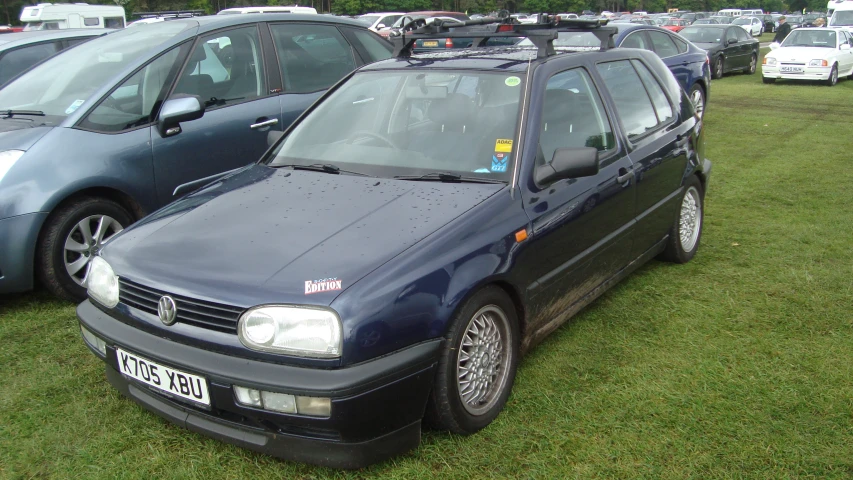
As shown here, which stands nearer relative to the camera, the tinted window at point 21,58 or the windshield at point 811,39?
the tinted window at point 21,58

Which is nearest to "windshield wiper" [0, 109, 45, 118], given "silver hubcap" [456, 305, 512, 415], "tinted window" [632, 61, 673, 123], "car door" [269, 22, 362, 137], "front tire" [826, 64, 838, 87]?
"car door" [269, 22, 362, 137]

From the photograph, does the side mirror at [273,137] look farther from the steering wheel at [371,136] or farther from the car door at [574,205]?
the car door at [574,205]

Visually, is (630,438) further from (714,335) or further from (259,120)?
(259,120)

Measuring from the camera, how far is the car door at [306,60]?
222 inches

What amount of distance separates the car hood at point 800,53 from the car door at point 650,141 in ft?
47.7

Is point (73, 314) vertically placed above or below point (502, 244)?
below

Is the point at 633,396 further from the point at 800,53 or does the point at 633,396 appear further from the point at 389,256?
the point at 800,53

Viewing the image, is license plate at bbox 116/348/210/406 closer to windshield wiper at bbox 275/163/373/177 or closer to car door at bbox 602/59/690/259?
windshield wiper at bbox 275/163/373/177

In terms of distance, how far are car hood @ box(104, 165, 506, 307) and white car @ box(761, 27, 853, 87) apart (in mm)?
16816

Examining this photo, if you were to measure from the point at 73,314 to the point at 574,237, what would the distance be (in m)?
2.97

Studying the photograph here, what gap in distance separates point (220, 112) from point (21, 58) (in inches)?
139

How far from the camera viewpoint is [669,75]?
5227 millimetres

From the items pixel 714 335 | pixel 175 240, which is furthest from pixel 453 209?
pixel 714 335

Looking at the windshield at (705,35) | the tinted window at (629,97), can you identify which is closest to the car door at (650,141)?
the tinted window at (629,97)
